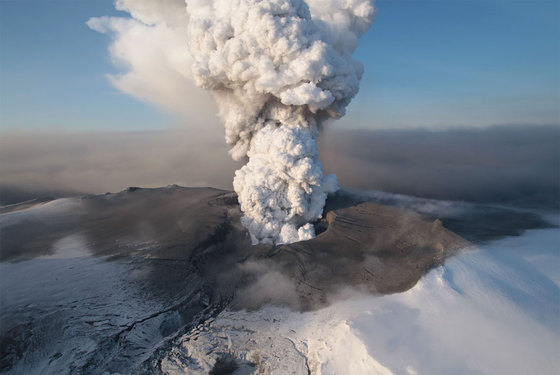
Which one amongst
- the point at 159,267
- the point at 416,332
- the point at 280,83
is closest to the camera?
the point at 416,332

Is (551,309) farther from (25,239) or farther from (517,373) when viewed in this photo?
(25,239)

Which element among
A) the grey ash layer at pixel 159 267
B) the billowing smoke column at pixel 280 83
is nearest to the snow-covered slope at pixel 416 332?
the grey ash layer at pixel 159 267

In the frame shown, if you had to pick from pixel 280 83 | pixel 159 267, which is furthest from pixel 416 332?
pixel 280 83

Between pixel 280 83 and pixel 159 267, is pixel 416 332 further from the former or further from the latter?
pixel 280 83

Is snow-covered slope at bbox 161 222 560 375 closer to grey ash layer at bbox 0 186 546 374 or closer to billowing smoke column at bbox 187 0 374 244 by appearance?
grey ash layer at bbox 0 186 546 374

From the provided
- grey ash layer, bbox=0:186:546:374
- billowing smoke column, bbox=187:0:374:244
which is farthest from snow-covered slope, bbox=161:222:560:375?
billowing smoke column, bbox=187:0:374:244

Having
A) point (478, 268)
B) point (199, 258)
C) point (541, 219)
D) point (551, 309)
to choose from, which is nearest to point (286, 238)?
point (199, 258)
